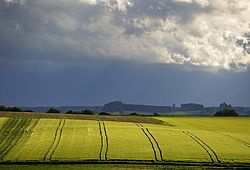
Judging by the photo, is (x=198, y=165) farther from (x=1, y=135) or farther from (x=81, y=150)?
(x=1, y=135)

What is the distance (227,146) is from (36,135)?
29.6 m

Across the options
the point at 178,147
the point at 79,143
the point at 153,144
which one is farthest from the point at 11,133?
the point at 178,147

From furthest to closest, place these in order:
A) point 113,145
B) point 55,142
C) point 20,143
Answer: point 55,142
point 20,143
point 113,145

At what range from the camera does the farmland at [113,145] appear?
186 ft

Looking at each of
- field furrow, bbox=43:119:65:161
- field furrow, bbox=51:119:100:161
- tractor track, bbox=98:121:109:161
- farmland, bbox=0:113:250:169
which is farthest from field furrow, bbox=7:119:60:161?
tractor track, bbox=98:121:109:161

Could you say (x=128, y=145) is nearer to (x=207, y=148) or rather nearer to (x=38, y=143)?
(x=207, y=148)

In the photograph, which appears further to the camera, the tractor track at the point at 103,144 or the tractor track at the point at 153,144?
the tractor track at the point at 153,144

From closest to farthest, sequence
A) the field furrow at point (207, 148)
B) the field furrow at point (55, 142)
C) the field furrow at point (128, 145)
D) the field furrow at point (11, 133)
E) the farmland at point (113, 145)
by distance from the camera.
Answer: the farmland at point (113, 145), the field furrow at point (55, 142), the field furrow at point (207, 148), the field furrow at point (128, 145), the field furrow at point (11, 133)

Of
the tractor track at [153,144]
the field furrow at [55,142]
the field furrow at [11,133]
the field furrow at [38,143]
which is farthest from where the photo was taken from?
the field furrow at [11,133]

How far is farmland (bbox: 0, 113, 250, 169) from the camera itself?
56.6m

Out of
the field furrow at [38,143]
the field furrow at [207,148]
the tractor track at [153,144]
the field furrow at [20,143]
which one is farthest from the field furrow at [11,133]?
the field furrow at [207,148]

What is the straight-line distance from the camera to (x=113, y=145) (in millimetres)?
64500

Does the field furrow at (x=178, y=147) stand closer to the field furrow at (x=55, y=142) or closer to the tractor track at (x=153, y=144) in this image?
the tractor track at (x=153, y=144)

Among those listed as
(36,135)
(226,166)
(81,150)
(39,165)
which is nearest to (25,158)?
(39,165)
